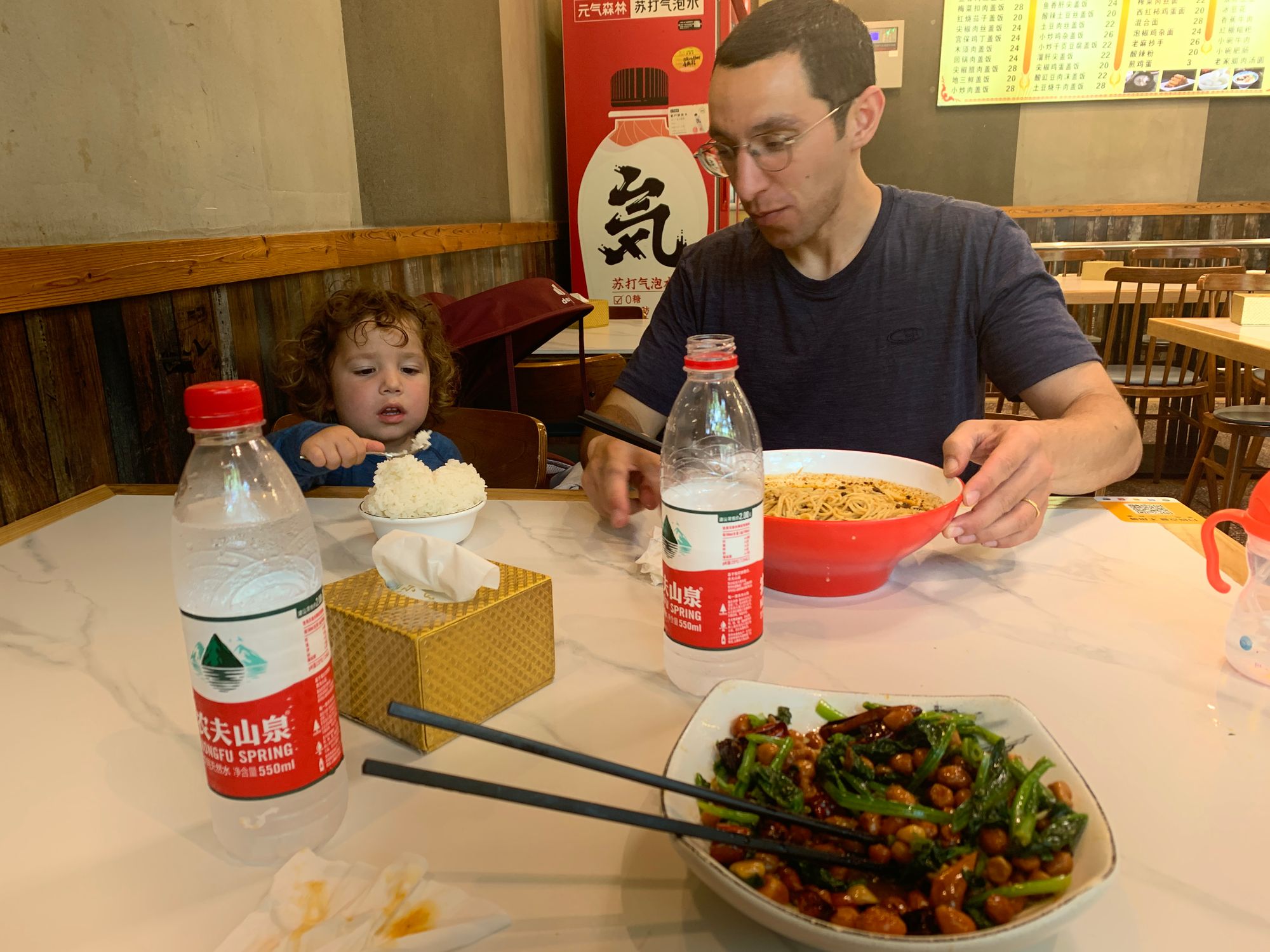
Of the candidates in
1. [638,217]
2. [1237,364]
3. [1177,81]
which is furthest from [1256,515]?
[1177,81]

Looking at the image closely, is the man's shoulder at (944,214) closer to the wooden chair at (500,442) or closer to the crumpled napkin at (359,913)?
the wooden chair at (500,442)

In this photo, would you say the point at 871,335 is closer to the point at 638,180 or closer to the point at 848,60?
the point at 848,60

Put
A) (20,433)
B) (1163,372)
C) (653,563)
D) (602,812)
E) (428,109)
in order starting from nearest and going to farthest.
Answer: (602,812) < (653,563) < (20,433) < (428,109) < (1163,372)

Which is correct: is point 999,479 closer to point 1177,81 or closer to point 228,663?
point 228,663

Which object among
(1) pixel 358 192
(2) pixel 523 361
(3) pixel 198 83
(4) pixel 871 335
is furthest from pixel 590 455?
(2) pixel 523 361

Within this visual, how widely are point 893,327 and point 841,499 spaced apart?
2.46ft

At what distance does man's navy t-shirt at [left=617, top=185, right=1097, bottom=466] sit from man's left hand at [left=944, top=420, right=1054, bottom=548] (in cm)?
59

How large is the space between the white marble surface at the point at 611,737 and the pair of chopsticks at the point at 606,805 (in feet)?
0.26

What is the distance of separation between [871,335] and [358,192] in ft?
6.17

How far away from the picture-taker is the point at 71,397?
1.66m

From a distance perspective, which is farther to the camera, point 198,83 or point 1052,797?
point 198,83

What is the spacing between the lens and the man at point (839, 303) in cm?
156

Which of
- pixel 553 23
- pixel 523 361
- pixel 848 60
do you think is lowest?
pixel 523 361

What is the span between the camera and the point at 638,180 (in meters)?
5.02
